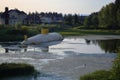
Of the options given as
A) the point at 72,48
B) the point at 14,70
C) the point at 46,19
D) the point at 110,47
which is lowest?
the point at 46,19

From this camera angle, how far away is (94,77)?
16.2m

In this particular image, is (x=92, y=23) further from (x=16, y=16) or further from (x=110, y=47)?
(x=110, y=47)

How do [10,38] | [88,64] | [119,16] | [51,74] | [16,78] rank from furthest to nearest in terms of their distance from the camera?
[119,16]
[10,38]
[88,64]
[51,74]
[16,78]

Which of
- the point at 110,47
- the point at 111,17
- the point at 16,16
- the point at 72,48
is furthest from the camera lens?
the point at 16,16

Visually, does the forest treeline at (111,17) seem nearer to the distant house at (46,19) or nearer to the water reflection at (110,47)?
the water reflection at (110,47)

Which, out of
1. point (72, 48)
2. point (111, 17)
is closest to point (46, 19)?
point (111, 17)

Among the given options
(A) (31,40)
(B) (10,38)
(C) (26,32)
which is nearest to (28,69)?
(A) (31,40)

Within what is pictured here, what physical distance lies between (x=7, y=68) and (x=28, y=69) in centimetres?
130

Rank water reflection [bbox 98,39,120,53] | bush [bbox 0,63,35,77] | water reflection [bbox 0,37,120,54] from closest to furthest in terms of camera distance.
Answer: bush [bbox 0,63,35,77] < water reflection [bbox 98,39,120,53] < water reflection [bbox 0,37,120,54]

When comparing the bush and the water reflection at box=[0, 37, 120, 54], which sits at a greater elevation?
the bush

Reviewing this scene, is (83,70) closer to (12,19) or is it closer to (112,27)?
(112,27)

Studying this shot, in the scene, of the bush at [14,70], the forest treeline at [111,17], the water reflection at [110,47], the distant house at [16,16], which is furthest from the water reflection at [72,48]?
the distant house at [16,16]

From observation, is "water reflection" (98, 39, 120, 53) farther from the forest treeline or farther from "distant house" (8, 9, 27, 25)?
"distant house" (8, 9, 27, 25)

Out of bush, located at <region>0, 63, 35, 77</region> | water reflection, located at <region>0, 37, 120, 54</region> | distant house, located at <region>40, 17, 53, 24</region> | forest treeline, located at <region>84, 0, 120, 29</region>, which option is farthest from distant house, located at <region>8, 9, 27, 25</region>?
bush, located at <region>0, 63, 35, 77</region>
